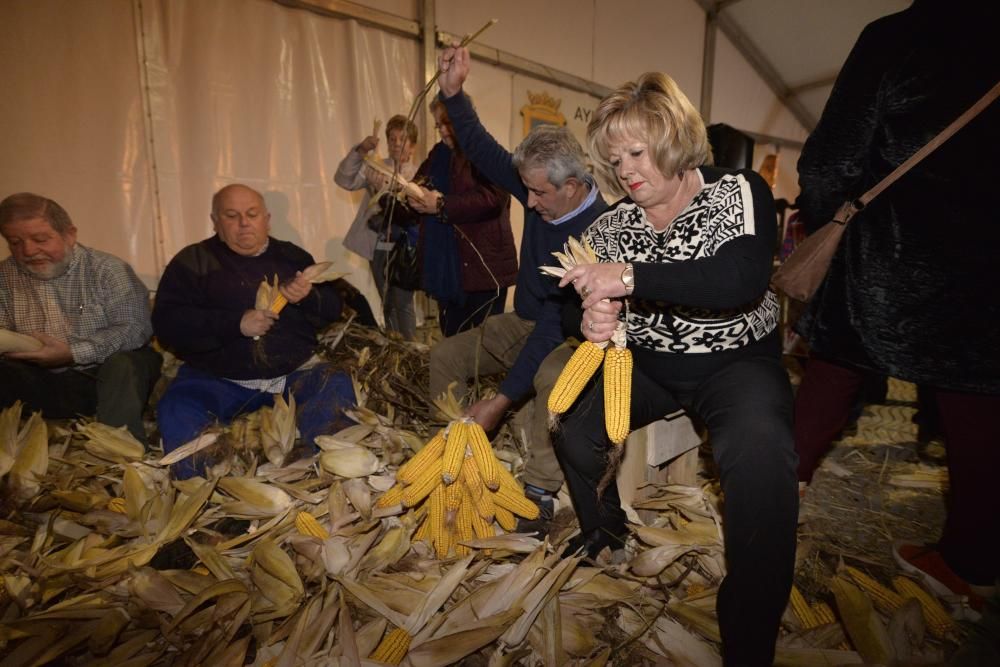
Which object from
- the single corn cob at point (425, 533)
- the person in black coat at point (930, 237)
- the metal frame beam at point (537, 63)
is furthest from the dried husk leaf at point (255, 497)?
the metal frame beam at point (537, 63)

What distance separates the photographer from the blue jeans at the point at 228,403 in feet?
7.78

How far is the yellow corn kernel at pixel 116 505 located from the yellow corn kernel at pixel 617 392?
6.90 ft

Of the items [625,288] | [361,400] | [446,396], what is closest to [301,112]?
[361,400]

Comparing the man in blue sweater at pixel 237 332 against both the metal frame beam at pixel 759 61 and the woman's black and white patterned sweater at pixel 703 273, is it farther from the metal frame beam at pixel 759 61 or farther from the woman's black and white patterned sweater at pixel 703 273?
the metal frame beam at pixel 759 61

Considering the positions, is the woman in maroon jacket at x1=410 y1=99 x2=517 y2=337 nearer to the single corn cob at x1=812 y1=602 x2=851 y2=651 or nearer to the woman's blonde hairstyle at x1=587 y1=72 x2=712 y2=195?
the woman's blonde hairstyle at x1=587 y1=72 x2=712 y2=195

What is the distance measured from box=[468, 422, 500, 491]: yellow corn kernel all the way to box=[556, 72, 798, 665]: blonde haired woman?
0.84ft

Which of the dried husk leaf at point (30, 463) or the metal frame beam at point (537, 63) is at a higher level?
the metal frame beam at point (537, 63)

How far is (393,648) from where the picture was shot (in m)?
1.46

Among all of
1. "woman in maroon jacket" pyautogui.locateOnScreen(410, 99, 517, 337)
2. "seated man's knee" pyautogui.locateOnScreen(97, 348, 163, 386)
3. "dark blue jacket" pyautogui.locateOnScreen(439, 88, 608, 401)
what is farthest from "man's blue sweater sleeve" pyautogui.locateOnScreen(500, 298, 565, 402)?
"seated man's knee" pyautogui.locateOnScreen(97, 348, 163, 386)

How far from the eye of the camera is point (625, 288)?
4.30ft

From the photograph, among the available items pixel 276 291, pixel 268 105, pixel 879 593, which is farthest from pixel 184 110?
pixel 879 593

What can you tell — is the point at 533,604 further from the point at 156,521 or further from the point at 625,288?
the point at 156,521

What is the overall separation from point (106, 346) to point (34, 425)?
1.57 ft

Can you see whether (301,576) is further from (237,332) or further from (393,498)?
(237,332)
